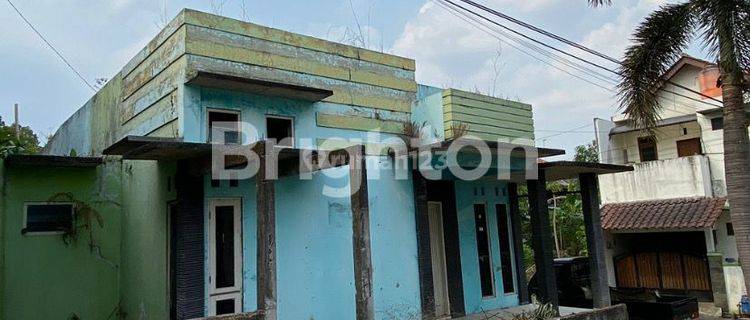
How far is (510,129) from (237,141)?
6352 millimetres

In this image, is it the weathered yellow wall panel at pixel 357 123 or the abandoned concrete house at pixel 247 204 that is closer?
the abandoned concrete house at pixel 247 204

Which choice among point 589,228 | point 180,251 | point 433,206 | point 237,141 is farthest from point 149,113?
point 589,228

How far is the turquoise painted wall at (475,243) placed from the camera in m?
10.3

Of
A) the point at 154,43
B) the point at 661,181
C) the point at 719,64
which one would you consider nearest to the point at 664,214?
the point at 661,181

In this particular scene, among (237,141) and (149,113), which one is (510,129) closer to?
(237,141)

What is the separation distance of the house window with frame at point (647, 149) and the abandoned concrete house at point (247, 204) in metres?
8.84

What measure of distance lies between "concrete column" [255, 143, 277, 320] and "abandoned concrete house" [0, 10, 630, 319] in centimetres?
2

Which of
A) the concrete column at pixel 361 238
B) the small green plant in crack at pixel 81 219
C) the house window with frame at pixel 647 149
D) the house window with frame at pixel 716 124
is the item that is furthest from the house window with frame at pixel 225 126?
the house window with frame at pixel 647 149

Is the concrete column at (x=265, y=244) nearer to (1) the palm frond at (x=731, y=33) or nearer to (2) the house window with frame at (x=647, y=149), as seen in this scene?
(1) the palm frond at (x=731, y=33)

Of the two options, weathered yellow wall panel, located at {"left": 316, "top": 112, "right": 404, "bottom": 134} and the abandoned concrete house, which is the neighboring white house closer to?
the abandoned concrete house

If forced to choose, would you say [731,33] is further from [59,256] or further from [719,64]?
[59,256]

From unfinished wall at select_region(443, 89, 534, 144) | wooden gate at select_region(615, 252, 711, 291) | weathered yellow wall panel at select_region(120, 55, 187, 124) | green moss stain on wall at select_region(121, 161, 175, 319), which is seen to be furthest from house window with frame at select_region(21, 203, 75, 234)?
wooden gate at select_region(615, 252, 711, 291)

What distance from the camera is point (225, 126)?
777 centimetres

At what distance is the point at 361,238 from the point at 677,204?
503 inches
